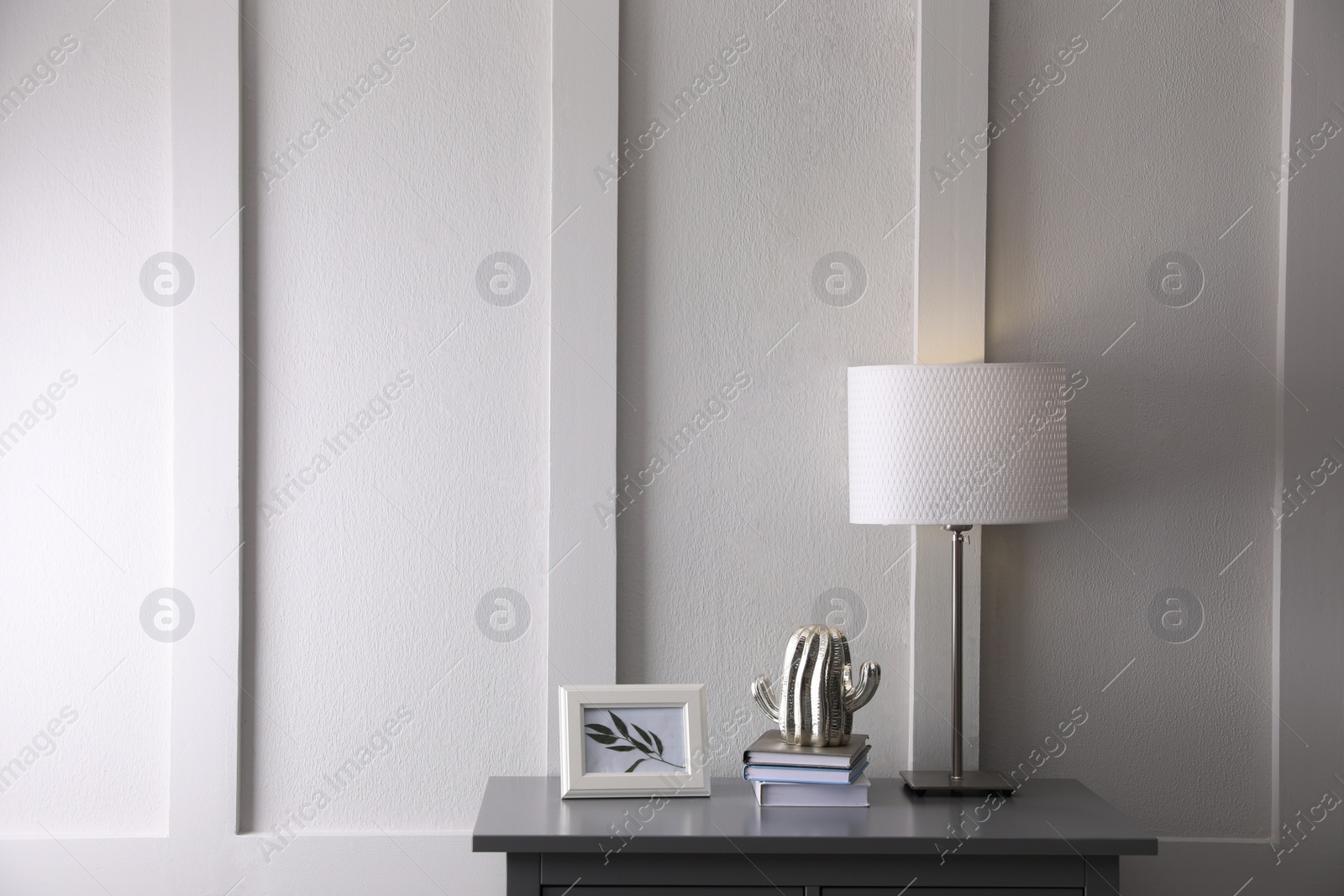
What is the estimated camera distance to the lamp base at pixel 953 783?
1971mm

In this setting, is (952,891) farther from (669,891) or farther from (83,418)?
(83,418)

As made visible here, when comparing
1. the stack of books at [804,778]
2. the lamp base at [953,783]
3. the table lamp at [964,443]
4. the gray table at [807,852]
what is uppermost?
the table lamp at [964,443]

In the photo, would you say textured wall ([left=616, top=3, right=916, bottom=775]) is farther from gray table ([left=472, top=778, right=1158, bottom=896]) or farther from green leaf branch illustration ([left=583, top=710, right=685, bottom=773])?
gray table ([left=472, top=778, right=1158, bottom=896])

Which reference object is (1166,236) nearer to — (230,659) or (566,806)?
(566,806)

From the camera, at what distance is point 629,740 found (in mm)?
1963

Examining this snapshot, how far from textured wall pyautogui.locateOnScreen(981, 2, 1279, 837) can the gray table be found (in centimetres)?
43

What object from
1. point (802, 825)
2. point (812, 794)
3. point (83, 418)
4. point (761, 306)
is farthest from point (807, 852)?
point (83, 418)

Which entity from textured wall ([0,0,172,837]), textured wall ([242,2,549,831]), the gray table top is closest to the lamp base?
the gray table top

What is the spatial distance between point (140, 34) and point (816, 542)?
1.82 m

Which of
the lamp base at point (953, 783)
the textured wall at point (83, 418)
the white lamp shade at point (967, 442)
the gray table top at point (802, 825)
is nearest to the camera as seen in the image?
the gray table top at point (802, 825)

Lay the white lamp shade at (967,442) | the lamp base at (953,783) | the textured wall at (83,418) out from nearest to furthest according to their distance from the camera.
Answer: the white lamp shade at (967,442) < the lamp base at (953,783) < the textured wall at (83,418)

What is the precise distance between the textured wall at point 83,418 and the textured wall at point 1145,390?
1812 mm

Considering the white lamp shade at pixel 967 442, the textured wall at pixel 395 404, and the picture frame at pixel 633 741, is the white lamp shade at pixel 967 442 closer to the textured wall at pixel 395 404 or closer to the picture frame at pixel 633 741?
the picture frame at pixel 633 741

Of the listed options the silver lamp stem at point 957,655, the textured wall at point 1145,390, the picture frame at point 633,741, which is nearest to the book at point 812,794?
the picture frame at point 633,741
